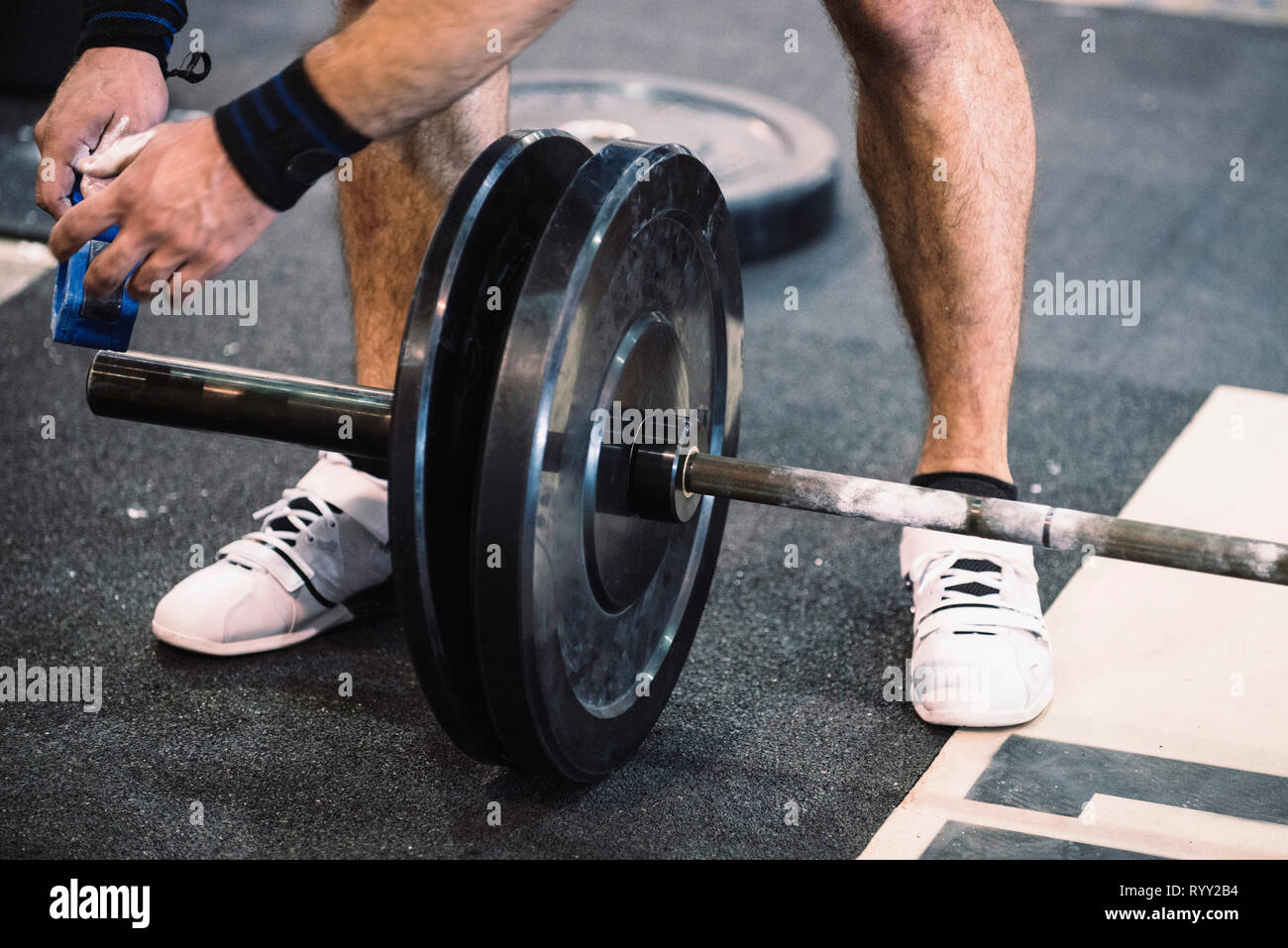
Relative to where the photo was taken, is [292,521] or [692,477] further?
[292,521]

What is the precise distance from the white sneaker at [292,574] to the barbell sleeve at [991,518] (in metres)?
0.36

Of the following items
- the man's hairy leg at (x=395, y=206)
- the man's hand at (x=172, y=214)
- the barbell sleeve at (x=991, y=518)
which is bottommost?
the barbell sleeve at (x=991, y=518)

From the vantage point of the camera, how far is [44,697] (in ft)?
3.91

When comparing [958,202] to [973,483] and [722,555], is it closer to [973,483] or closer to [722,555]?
[973,483]

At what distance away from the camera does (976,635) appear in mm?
1188

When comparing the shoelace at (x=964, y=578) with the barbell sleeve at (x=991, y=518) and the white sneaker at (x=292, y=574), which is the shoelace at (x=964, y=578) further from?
the white sneaker at (x=292, y=574)

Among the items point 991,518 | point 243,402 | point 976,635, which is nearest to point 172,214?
point 243,402

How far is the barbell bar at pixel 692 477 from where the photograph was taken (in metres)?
0.96

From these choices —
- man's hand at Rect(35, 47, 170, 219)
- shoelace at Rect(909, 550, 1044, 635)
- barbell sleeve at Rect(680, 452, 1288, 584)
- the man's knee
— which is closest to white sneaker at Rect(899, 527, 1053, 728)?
shoelace at Rect(909, 550, 1044, 635)

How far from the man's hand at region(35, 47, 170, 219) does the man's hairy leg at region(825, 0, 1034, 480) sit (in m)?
0.57

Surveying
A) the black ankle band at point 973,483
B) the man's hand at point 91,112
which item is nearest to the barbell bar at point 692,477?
the man's hand at point 91,112

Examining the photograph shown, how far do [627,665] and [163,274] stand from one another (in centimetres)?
44

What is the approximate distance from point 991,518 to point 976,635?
0.22m

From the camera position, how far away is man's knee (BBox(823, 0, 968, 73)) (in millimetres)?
1159
